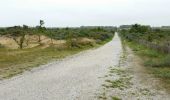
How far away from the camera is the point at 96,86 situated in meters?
12.8

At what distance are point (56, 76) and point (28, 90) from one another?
3.84 metres

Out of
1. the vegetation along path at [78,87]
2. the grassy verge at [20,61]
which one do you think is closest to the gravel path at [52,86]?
the vegetation along path at [78,87]

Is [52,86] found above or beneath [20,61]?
above

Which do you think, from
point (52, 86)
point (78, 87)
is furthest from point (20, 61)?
point (78, 87)

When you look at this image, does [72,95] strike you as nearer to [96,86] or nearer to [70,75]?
[96,86]

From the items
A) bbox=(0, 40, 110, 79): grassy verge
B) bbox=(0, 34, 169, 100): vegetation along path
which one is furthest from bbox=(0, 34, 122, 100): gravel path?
bbox=(0, 40, 110, 79): grassy verge

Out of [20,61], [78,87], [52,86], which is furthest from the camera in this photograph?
[20,61]

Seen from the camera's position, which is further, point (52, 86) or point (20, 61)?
point (20, 61)

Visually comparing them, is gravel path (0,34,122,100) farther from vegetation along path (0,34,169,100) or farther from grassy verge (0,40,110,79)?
grassy verge (0,40,110,79)

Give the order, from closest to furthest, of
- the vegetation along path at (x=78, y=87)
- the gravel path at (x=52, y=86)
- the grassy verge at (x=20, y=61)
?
the gravel path at (x=52, y=86) < the vegetation along path at (x=78, y=87) < the grassy verge at (x=20, y=61)

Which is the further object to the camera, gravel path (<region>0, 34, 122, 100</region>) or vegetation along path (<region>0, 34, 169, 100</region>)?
vegetation along path (<region>0, 34, 169, 100</region>)

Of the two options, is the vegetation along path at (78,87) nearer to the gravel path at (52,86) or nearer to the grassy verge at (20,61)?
the gravel path at (52,86)

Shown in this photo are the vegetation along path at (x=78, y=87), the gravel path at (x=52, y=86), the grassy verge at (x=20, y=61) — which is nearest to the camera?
the gravel path at (x=52, y=86)

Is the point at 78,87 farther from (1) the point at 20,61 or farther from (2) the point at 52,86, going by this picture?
(1) the point at 20,61
